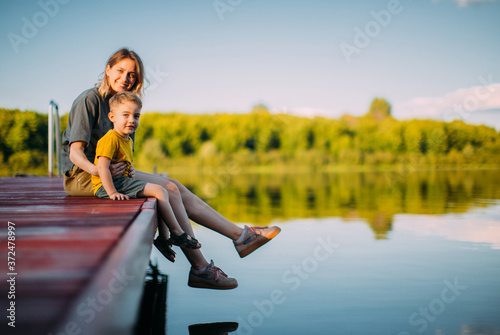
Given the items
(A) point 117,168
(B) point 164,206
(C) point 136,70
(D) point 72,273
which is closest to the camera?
(D) point 72,273

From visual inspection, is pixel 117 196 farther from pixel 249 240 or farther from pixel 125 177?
pixel 249 240

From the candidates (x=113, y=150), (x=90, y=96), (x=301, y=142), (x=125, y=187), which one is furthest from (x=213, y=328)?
(x=301, y=142)

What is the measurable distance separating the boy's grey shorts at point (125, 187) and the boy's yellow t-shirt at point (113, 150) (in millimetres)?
40

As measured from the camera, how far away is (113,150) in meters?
2.28

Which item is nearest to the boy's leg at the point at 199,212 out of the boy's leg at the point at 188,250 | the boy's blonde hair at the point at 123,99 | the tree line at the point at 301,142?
the boy's leg at the point at 188,250

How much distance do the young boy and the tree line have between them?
21990 millimetres

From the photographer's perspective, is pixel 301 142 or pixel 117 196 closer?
pixel 117 196

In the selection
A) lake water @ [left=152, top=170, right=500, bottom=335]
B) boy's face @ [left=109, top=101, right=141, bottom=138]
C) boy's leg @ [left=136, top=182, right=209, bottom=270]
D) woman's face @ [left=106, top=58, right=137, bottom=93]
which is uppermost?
woman's face @ [left=106, top=58, right=137, bottom=93]

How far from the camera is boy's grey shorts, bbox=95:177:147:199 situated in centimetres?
233

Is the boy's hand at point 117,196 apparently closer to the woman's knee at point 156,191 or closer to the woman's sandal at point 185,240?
the woman's knee at point 156,191

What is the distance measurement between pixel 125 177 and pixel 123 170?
37mm

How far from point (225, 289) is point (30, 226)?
1.16 meters

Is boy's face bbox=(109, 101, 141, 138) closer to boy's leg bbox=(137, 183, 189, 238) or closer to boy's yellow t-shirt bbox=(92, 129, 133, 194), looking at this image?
boy's yellow t-shirt bbox=(92, 129, 133, 194)

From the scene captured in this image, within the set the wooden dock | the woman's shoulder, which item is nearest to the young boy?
the woman's shoulder
